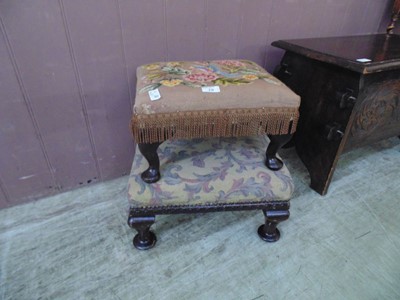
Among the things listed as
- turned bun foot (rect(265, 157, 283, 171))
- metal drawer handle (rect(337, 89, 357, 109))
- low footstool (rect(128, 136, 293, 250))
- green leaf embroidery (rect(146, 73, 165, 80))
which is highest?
green leaf embroidery (rect(146, 73, 165, 80))

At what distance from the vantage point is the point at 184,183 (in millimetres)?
814

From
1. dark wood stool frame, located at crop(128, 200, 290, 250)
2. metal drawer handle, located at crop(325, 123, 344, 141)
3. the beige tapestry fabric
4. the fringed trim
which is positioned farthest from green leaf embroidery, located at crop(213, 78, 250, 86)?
metal drawer handle, located at crop(325, 123, 344, 141)

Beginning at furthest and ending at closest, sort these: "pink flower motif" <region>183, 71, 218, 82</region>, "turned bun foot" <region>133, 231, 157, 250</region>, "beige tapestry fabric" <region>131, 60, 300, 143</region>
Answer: "turned bun foot" <region>133, 231, 157, 250</region> → "pink flower motif" <region>183, 71, 218, 82</region> → "beige tapestry fabric" <region>131, 60, 300, 143</region>

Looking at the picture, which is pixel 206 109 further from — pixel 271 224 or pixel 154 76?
pixel 271 224

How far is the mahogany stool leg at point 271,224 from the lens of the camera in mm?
885

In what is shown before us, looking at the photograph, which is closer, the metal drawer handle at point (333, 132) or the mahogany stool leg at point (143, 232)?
the mahogany stool leg at point (143, 232)

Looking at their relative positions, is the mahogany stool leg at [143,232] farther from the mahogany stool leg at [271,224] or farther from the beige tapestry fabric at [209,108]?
the mahogany stool leg at [271,224]

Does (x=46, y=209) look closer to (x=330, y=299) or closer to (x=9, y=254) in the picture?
(x=9, y=254)

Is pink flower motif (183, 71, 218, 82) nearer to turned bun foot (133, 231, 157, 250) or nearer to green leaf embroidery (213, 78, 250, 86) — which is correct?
green leaf embroidery (213, 78, 250, 86)

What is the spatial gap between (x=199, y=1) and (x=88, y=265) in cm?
109

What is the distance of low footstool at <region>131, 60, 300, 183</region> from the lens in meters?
0.69

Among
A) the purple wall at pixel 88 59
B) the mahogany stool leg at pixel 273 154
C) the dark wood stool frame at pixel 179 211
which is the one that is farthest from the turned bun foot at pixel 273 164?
the purple wall at pixel 88 59

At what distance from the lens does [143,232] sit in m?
0.91

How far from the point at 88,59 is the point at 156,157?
0.51m
